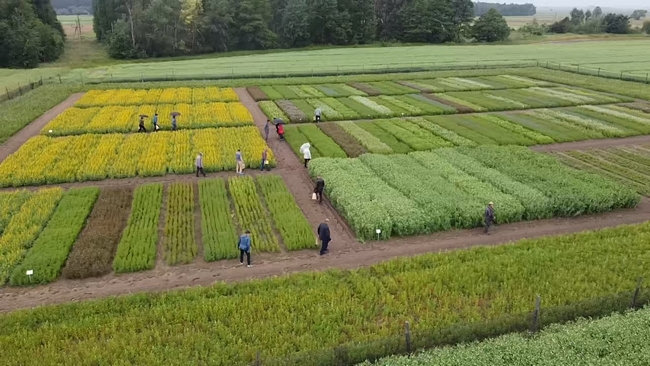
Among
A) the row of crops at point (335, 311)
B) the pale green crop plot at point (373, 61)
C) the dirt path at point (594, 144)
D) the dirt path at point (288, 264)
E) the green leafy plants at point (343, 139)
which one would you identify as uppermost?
the pale green crop plot at point (373, 61)

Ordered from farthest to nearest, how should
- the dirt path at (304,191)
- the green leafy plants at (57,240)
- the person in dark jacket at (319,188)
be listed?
the person in dark jacket at (319,188) → the dirt path at (304,191) → the green leafy plants at (57,240)

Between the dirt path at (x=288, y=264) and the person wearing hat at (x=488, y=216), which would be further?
the person wearing hat at (x=488, y=216)

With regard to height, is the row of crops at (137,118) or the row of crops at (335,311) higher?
the row of crops at (137,118)

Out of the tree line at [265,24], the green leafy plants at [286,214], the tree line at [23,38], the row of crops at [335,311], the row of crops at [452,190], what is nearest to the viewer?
the row of crops at [335,311]

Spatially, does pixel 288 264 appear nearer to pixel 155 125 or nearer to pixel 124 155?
pixel 124 155

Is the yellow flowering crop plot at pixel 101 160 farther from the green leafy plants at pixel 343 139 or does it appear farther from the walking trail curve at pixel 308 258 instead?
the green leafy plants at pixel 343 139

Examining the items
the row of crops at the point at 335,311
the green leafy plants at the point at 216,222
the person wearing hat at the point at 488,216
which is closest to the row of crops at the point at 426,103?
the green leafy plants at the point at 216,222
